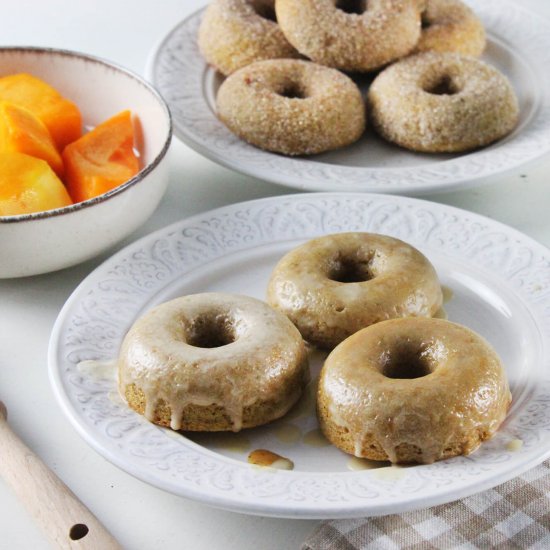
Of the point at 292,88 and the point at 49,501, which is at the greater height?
the point at 292,88

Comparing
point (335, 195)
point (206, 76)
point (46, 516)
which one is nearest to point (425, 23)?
point (206, 76)

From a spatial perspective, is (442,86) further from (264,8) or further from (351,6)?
(264,8)

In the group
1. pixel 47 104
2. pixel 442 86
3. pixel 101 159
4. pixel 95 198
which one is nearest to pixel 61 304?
pixel 95 198

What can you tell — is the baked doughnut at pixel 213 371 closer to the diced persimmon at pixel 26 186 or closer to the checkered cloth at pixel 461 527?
the checkered cloth at pixel 461 527

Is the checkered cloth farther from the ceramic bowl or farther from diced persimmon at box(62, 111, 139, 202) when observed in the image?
diced persimmon at box(62, 111, 139, 202)

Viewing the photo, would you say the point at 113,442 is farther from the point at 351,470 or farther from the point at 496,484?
the point at 496,484

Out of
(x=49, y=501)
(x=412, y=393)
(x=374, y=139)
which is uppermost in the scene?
(x=412, y=393)

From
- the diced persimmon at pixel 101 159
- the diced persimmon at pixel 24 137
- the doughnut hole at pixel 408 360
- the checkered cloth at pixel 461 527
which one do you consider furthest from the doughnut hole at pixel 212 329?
the diced persimmon at pixel 24 137
